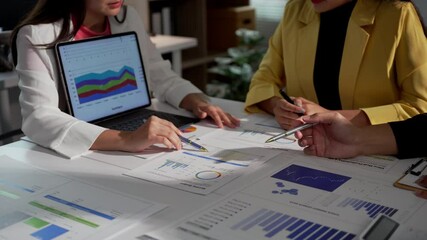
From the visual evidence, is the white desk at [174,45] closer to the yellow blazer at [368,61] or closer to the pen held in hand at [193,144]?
the yellow blazer at [368,61]

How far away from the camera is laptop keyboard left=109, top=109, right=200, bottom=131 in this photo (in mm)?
1440

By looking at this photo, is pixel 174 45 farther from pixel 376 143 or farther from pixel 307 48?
pixel 376 143

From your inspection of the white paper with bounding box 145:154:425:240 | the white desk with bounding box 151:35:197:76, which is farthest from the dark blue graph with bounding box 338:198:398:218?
the white desk with bounding box 151:35:197:76

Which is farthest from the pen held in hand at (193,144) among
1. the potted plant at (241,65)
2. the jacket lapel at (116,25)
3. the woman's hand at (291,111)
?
the potted plant at (241,65)

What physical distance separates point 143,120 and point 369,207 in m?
0.77

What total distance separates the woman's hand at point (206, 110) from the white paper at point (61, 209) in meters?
0.50

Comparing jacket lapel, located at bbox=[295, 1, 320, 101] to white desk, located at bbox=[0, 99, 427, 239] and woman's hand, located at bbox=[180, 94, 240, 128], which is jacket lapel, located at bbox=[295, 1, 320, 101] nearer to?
woman's hand, located at bbox=[180, 94, 240, 128]

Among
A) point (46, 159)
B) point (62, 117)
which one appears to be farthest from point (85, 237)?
point (62, 117)

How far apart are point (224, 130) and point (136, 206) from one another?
0.50m

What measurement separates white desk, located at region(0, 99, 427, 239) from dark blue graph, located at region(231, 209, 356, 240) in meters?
0.04

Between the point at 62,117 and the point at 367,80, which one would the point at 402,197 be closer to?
the point at 367,80

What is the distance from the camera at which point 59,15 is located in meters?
1.47

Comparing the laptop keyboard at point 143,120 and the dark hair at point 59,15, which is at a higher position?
the dark hair at point 59,15

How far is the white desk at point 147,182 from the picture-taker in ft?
2.97
